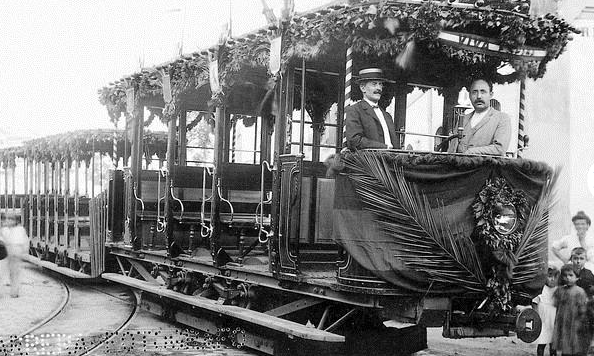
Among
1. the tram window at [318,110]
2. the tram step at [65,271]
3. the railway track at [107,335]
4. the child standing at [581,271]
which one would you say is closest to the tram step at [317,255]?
the tram window at [318,110]

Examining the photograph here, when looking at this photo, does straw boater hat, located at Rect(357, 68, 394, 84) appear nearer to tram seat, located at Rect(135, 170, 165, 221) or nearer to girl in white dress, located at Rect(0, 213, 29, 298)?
tram seat, located at Rect(135, 170, 165, 221)

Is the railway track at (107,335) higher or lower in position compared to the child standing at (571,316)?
lower

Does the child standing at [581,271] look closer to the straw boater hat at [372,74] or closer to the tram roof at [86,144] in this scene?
the straw boater hat at [372,74]

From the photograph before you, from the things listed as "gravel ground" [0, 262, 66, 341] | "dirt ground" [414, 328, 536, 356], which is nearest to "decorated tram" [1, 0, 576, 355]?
"dirt ground" [414, 328, 536, 356]

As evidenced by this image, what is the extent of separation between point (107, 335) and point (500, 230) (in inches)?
197

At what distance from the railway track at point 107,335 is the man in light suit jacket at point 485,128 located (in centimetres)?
332

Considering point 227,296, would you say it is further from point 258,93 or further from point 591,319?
point 591,319

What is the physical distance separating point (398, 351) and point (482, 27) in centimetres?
319

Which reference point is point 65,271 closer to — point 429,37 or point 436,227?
point 436,227

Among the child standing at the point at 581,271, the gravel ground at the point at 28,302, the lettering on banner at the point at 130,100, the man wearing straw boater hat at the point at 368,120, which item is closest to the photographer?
the man wearing straw boater hat at the point at 368,120

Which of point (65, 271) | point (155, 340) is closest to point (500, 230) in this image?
point (155, 340)

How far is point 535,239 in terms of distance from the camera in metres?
6.51

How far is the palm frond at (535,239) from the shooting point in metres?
6.38

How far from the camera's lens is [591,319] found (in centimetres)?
678
